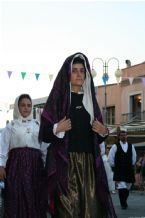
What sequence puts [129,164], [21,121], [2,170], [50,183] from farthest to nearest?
1. [129,164]
2. [21,121]
3. [2,170]
4. [50,183]

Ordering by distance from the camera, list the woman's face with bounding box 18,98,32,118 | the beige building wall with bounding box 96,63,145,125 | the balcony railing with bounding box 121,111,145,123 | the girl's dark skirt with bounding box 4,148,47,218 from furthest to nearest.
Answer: the beige building wall with bounding box 96,63,145,125, the balcony railing with bounding box 121,111,145,123, the woman's face with bounding box 18,98,32,118, the girl's dark skirt with bounding box 4,148,47,218

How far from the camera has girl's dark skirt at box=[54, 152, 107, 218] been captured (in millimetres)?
4867

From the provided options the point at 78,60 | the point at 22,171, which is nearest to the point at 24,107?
the point at 22,171

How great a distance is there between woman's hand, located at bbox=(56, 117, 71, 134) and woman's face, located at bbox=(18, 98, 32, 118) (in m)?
2.04

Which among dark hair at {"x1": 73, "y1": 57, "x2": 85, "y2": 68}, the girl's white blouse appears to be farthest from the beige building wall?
dark hair at {"x1": 73, "y1": 57, "x2": 85, "y2": 68}

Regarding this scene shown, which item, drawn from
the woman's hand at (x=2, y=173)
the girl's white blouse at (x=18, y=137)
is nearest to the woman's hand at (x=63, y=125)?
the woman's hand at (x=2, y=173)

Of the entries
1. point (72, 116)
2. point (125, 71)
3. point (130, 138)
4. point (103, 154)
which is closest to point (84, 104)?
point (72, 116)

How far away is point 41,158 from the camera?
6738 mm

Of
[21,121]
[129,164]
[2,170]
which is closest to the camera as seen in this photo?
[2,170]

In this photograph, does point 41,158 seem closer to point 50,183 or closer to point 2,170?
point 2,170

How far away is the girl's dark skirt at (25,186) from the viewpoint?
6.59 m

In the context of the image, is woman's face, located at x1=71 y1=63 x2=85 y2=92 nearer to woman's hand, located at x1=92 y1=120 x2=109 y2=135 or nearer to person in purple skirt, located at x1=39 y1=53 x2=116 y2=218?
person in purple skirt, located at x1=39 y1=53 x2=116 y2=218

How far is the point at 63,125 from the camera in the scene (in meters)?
4.91

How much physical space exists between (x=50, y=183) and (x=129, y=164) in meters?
7.69
